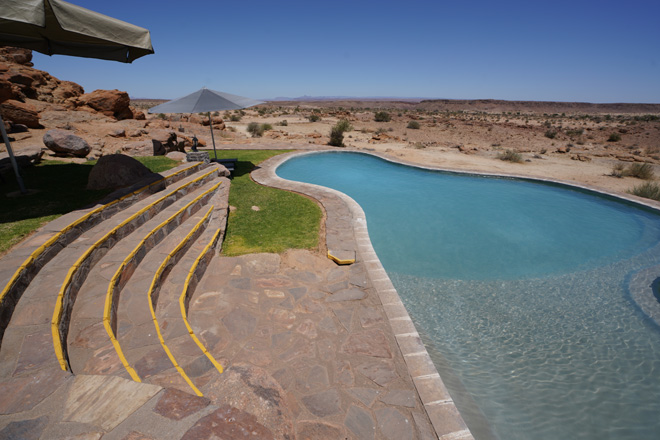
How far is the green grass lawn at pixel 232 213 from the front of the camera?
4.49m

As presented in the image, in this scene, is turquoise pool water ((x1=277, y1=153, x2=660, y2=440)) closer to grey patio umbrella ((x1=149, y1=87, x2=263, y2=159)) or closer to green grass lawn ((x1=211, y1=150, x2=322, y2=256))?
green grass lawn ((x1=211, y1=150, x2=322, y2=256))

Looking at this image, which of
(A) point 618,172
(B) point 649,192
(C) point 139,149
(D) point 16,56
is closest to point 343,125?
(C) point 139,149

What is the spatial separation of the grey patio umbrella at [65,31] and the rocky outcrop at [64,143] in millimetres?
3790

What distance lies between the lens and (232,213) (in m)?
7.43

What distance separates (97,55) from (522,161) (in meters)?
19.0

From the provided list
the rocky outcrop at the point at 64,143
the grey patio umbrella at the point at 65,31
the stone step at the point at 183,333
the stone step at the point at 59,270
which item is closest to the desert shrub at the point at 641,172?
the stone step at the point at 183,333

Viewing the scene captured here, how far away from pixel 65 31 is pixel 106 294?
4394mm

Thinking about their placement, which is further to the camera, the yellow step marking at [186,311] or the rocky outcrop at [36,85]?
the rocky outcrop at [36,85]

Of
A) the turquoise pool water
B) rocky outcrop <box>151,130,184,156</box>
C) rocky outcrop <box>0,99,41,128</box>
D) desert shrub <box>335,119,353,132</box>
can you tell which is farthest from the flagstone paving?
desert shrub <box>335,119,353,132</box>

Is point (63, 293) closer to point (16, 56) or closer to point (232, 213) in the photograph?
point (232, 213)

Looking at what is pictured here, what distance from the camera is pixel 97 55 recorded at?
18.7 feet

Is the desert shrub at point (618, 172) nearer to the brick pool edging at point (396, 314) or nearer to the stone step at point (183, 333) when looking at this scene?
the brick pool edging at point (396, 314)

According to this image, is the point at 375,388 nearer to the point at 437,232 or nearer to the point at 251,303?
the point at 251,303

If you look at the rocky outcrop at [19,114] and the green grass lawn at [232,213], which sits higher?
the rocky outcrop at [19,114]
